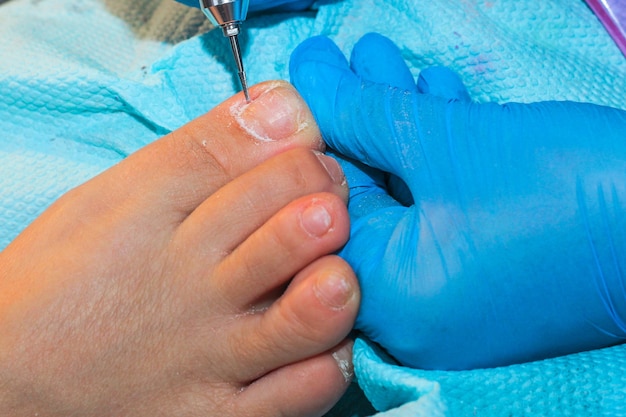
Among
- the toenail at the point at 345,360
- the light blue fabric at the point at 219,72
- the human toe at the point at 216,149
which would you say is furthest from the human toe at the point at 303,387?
the human toe at the point at 216,149

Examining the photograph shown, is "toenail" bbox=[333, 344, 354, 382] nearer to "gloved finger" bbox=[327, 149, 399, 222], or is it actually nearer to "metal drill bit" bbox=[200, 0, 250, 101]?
"gloved finger" bbox=[327, 149, 399, 222]

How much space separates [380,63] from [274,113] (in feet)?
0.46

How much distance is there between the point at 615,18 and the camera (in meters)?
0.85

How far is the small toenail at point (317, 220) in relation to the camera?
27.1 inches

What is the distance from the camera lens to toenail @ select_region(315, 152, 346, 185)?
0.75 metres

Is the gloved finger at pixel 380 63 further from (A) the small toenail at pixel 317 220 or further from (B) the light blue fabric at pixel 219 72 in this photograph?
(A) the small toenail at pixel 317 220

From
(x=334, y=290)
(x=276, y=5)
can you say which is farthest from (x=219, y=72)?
(x=334, y=290)

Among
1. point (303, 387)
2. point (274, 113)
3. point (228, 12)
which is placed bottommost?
point (303, 387)

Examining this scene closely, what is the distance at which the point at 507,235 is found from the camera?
625mm

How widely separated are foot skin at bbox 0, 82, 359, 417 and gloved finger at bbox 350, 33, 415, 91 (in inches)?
4.0

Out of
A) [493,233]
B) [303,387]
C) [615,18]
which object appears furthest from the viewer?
[615,18]

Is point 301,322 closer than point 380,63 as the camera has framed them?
Yes

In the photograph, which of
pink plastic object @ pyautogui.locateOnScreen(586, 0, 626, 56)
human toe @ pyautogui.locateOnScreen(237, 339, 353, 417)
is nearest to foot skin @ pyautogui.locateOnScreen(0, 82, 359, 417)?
human toe @ pyautogui.locateOnScreen(237, 339, 353, 417)

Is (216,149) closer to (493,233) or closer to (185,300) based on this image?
(185,300)
